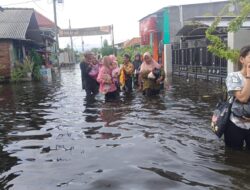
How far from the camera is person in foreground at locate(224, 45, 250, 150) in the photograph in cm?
434

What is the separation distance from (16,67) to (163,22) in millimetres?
11889

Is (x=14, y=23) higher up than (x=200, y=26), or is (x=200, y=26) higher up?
(x=14, y=23)

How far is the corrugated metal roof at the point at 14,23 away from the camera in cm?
2680

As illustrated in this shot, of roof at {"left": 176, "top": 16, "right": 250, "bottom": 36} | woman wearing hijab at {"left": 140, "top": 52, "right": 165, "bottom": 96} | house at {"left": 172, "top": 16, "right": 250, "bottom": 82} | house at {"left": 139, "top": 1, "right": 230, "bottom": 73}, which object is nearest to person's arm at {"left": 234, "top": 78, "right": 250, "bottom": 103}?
woman wearing hijab at {"left": 140, "top": 52, "right": 165, "bottom": 96}

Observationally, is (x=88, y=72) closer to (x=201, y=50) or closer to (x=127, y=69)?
(x=127, y=69)

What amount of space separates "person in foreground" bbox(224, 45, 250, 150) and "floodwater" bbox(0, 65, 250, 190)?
51 centimetres

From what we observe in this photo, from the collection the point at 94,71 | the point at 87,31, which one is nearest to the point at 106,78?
the point at 94,71

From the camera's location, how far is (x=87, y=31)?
71688mm

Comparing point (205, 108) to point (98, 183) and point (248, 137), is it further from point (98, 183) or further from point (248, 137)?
point (98, 183)

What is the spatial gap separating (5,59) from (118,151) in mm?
22225

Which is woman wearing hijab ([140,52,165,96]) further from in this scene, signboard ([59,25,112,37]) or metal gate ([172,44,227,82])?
signboard ([59,25,112,37])

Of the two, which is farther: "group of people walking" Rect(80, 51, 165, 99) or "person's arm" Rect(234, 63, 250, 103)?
"group of people walking" Rect(80, 51, 165, 99)

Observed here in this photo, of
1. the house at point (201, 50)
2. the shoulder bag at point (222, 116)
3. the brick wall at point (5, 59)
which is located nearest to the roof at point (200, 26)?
the house at point (201, 50)

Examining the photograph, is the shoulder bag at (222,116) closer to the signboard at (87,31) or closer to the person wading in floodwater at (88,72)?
the person wading in floodwater at (88,72)
